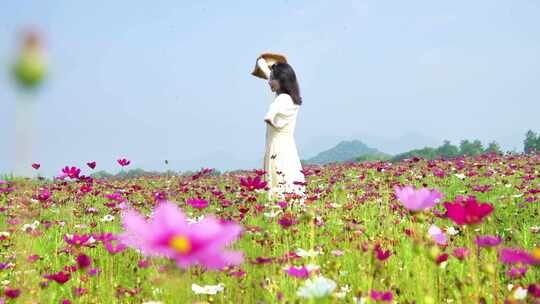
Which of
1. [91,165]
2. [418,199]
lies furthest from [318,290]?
[91,165]

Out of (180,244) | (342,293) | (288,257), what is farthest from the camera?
(288,257)

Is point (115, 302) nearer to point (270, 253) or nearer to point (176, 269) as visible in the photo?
point (270, 253)

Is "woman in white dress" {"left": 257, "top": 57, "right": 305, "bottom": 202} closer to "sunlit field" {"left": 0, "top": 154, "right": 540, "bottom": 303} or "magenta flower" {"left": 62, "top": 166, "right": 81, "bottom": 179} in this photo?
"sunlit field" {"left": 0, "top": 154, "right": 540, "bottom": 303}

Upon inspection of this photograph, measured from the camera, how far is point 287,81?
697 cm

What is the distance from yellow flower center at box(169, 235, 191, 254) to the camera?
2.93ft

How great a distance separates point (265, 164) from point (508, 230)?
3.30m

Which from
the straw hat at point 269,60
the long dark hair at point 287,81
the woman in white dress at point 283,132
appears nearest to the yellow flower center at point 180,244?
the woman in white dress at point 283,132

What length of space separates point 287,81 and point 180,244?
6181 millimetres

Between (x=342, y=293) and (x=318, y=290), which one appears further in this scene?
(x=342, y=293)

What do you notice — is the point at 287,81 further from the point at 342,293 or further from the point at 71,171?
the point at 342,293

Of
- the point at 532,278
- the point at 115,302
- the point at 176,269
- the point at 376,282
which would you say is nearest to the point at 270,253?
the point at 376,282

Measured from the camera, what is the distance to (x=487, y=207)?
1.56 metres

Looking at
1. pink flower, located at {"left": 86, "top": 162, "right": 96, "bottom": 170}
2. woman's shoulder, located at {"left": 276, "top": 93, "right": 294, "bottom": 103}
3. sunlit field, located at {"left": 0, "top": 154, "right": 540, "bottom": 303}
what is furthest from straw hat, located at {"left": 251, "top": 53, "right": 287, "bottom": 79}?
pink flower, located at {"left": 86, "top": 162, "right": 96, "bottom": 170}

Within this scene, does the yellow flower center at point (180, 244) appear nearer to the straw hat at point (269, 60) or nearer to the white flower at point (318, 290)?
the white flower at point (318, 290)
